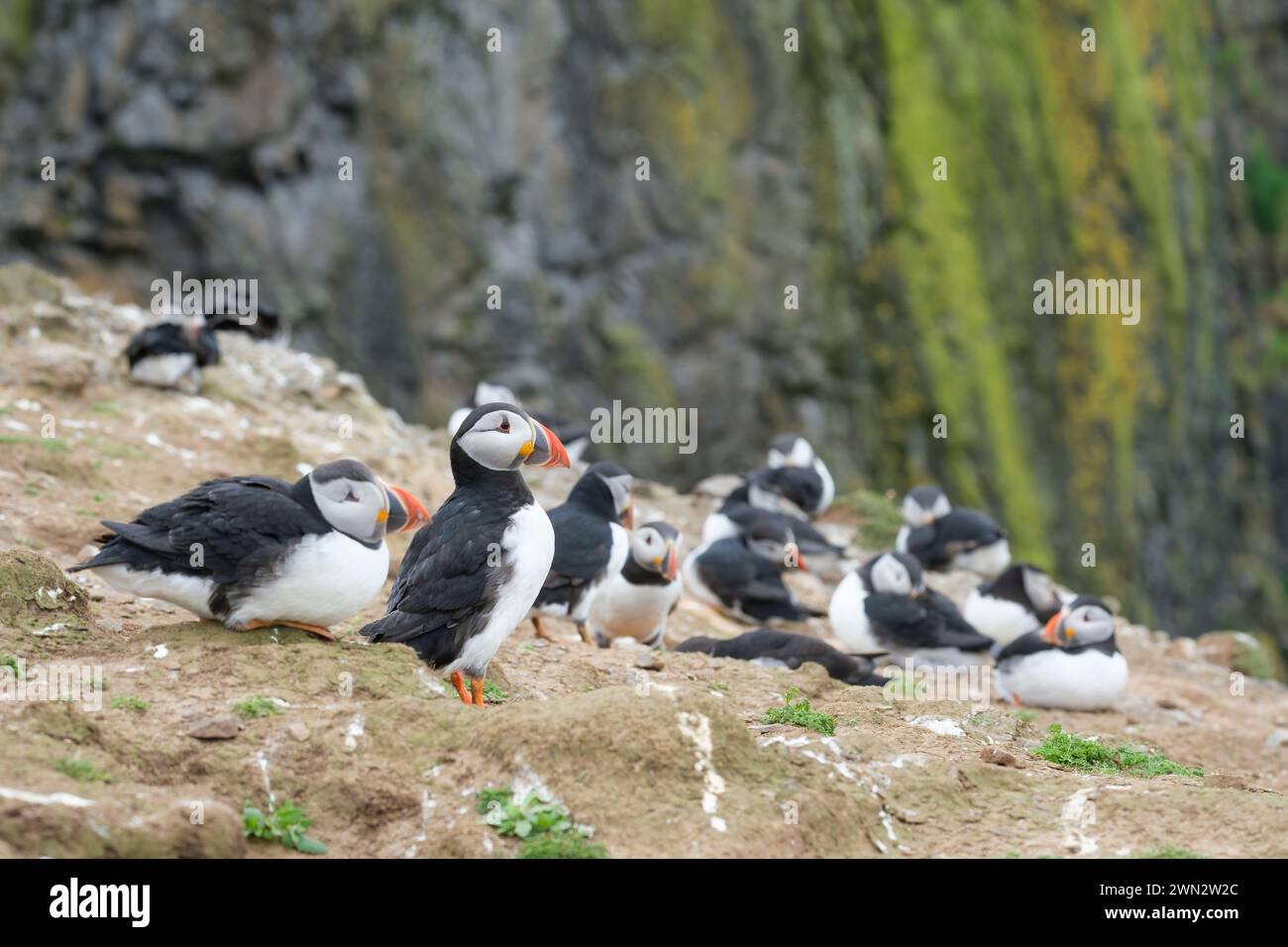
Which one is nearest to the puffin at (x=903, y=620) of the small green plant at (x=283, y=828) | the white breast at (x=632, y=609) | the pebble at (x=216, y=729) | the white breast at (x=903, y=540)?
the white breast at (x=632, y=609)

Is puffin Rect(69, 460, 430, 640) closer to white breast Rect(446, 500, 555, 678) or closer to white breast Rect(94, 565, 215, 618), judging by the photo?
white breast Rect(94, 565, 215, 618)

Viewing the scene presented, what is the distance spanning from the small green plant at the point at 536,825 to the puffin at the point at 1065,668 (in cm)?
585

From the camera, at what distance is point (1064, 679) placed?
10188mm

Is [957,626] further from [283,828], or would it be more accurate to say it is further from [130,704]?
[283,828]

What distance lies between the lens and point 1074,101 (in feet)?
94.9

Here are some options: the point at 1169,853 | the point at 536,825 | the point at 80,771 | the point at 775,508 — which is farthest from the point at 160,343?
the point at 1169,853

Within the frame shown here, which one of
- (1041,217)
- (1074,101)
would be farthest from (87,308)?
(1074,101)

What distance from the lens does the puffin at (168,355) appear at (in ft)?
39.6

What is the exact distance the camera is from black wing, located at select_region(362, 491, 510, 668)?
6.59 meters

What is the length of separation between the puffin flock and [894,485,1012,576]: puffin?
0.06 feet

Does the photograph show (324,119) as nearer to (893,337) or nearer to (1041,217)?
(893,337)

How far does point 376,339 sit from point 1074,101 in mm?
14979

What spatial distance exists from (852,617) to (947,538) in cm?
385

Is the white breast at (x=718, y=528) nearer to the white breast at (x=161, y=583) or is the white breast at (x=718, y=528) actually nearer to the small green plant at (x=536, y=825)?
the white breast at (x=161, y=583)
